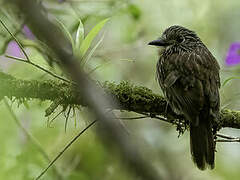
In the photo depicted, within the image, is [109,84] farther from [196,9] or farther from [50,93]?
[196,9]

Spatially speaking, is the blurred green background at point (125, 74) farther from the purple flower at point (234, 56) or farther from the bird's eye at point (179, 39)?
the bird's eye at point (179, 39)

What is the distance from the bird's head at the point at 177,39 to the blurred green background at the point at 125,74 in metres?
0.25

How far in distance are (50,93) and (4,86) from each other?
219 millimetres

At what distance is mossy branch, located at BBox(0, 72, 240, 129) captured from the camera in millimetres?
1990

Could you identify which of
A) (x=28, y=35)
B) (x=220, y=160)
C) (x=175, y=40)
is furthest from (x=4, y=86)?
(x=220, y=160)

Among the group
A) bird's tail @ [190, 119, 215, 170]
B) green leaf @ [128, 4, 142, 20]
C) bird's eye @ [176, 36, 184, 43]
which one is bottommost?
bird's tail @ [190, 119, 215, 170]

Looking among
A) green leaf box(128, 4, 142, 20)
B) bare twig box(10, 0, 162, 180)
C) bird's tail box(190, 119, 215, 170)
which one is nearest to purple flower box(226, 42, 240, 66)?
green leaf box(128, 4, 142, 20)

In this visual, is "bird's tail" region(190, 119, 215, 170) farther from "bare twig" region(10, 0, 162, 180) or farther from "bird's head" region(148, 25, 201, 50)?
"bare twig" region(10, 0, 162, 180)

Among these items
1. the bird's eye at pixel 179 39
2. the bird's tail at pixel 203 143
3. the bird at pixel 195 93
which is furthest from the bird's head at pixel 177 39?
the bird's tail at pixel 203 143

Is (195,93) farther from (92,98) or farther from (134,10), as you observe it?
(92,98)

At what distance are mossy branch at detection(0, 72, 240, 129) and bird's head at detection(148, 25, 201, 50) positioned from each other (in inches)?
30.7

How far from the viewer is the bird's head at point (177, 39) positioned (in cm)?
301

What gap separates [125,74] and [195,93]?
1906mm

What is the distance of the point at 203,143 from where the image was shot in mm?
2443
